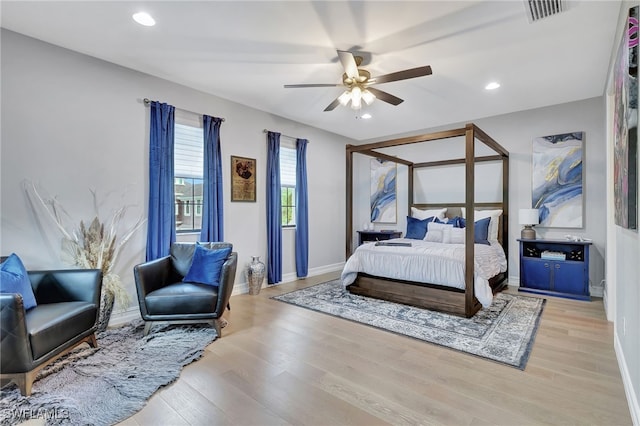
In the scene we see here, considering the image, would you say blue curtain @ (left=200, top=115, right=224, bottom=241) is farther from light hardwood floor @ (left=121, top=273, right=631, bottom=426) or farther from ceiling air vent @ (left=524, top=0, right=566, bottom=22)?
ceiling air vent @ (left=524, top=0, right=566, bottom=22)

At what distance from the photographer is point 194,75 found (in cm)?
365

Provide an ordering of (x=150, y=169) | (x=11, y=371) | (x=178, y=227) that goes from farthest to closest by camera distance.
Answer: (x=178, y=227) → (x=150, y=169) → (x=11, y=371)

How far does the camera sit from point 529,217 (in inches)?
177

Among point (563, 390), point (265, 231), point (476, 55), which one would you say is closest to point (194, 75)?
point (265, 231)

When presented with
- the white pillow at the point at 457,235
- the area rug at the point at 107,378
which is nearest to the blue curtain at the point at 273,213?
the area rug at the point at 107,378

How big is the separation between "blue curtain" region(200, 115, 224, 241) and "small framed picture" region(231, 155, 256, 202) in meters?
0.27

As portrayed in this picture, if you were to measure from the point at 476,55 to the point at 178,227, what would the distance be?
401 centimetres

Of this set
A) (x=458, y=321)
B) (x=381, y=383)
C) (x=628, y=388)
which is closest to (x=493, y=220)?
(x=458, y=321)

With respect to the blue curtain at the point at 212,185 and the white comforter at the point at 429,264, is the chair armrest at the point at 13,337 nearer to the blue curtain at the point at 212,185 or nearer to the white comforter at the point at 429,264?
the blue curtain at the point at 212,185

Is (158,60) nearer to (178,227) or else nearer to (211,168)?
(211,168)

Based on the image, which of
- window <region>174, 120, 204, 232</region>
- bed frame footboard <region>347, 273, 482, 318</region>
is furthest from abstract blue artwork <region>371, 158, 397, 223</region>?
window <region>174, 120, 204, 232</region>

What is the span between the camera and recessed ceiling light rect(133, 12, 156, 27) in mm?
2502

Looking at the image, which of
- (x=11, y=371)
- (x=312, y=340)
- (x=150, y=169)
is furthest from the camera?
(x=150, y=169)

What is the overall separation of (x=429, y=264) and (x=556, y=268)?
211cm
